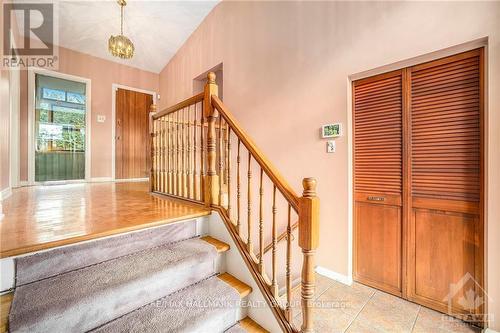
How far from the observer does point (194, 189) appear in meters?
2.22

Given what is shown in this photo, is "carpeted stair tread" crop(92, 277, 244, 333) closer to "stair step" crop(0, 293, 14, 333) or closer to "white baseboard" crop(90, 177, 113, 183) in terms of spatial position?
"stair step" crop(0, 293, 14, 333)

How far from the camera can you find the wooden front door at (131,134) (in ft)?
18.1

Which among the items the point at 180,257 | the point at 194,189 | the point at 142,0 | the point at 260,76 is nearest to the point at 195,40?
the point at 142,0

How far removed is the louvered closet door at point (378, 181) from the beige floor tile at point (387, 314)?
122 millimetres

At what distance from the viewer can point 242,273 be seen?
5.32 feet

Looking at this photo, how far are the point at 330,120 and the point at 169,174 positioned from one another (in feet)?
6.26

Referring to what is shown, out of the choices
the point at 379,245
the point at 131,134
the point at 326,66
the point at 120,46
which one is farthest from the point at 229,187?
the point at 131,134

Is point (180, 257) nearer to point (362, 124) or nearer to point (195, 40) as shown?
point (362, 124)

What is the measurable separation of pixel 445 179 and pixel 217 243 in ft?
6.28

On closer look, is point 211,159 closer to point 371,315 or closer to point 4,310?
point 4,310

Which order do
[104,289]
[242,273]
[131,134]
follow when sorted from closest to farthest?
1. [104,289]
2. [242,273]
3. [131,134]
